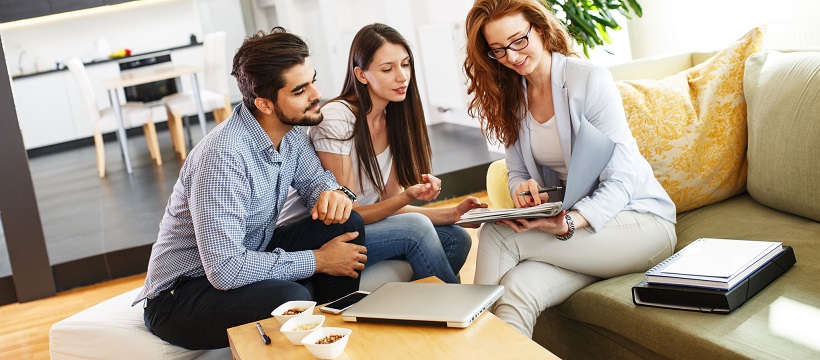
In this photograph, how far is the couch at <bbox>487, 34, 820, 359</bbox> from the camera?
168cm

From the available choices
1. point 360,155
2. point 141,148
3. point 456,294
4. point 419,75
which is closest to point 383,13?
point 419,75

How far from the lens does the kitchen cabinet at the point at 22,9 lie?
13.4 feet

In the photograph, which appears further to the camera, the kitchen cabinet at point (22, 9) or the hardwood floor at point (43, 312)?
the kitchen cabinet at point (22, 9)

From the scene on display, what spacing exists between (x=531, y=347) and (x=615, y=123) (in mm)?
837

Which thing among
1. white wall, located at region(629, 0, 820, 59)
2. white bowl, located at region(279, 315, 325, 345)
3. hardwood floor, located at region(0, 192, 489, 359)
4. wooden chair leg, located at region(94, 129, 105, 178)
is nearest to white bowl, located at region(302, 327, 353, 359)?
white bowl, located at region(279, 315, 325, 345)

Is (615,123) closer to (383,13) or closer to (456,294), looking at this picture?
(456,294)

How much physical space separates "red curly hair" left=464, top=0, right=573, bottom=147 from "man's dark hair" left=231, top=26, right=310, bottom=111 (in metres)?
0.46

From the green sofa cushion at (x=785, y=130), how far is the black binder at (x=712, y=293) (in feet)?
0.95

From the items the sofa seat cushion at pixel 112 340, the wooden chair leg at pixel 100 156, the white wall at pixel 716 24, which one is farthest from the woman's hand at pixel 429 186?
the wooden chair leg at pixel 100 156

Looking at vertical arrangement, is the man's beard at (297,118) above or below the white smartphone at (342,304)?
above

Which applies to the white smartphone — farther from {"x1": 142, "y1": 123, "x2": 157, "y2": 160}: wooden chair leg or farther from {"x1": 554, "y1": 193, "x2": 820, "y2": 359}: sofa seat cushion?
{"x1": 142, "y1": 123, "x2": 157, "y2": 160}: wooden chair leg

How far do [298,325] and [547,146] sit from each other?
929 mm

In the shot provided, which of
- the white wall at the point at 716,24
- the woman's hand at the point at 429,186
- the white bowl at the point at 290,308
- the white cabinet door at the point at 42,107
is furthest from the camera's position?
the white cabinet door at the point at 42,107

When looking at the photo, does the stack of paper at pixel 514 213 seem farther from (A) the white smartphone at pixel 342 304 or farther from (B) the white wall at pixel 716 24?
(B) the white wall at pixel 716 24
